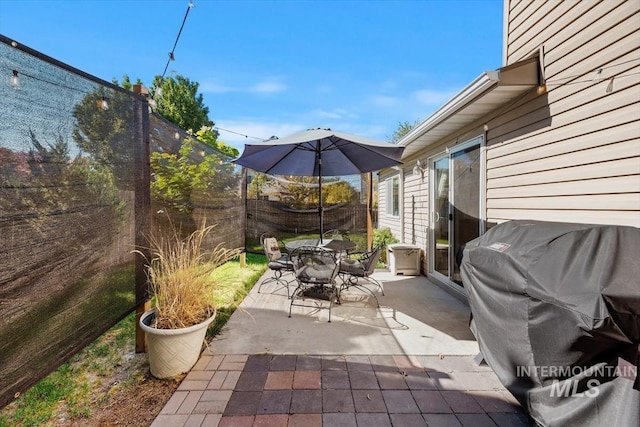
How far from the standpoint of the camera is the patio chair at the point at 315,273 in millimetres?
3693

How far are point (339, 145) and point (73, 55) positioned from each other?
386 inches

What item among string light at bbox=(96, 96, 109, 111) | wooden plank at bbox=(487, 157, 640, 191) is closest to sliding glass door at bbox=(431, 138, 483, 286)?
wooden plank at bbox=(487, 157, 640, 191)

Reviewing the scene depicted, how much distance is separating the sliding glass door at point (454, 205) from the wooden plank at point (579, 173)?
62 cm

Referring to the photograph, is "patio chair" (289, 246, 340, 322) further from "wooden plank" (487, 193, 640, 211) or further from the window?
the window

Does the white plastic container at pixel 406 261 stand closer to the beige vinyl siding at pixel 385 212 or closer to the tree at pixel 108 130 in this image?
the beige vinyl siding at pixel 385 212

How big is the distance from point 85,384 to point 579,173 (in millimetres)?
4112

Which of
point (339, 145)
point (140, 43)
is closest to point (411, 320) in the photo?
point (339, 145)

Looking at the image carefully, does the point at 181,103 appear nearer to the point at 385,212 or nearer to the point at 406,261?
the point at 385,212

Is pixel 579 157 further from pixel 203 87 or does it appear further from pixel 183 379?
pixel 203 87

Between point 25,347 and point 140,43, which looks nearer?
point 25,347

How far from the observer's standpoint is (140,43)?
6.59 m

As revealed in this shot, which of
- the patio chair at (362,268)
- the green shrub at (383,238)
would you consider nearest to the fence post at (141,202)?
the patio chair at (362,268)

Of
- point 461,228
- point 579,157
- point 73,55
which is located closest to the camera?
point 579,157

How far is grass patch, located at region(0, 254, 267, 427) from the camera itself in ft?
6.05
